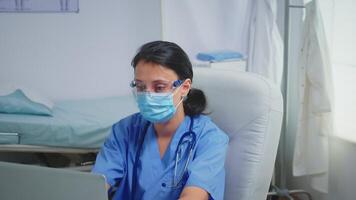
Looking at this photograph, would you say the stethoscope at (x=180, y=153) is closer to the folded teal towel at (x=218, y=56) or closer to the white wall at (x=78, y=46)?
the folded teal towel at (x=218, y=56)

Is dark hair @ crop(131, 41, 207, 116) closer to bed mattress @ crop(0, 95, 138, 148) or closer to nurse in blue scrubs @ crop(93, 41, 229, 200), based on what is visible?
nurse in blue scrubs @ crop(93, 41, 229, 200)

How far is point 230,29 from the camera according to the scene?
2594 mm

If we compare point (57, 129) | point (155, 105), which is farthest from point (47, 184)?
point (57, 129)

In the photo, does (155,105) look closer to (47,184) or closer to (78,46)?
(47,184)

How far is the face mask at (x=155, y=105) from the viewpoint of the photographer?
1103mm

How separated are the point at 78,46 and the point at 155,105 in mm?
1594

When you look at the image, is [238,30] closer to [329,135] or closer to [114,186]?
[329,135]

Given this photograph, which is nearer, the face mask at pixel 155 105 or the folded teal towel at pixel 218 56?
the face mask at pixel 155 105

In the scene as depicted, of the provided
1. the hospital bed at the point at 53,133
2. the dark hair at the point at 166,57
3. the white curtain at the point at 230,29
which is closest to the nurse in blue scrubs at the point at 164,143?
the dark hair at the point at 166,57

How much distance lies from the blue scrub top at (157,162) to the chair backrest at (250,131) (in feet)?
0.22

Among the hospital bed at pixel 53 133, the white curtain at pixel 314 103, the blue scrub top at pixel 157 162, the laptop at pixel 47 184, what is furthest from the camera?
the white curtain at pixel 314 103

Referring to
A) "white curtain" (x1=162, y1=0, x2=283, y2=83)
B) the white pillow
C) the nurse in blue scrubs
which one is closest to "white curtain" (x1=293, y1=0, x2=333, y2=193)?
"white curtain" (x1=162, y1=0, x2=283, y2=83)

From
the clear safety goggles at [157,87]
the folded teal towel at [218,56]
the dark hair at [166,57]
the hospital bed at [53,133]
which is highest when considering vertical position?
the dark hair at [166,57]

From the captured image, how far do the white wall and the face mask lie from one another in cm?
154
